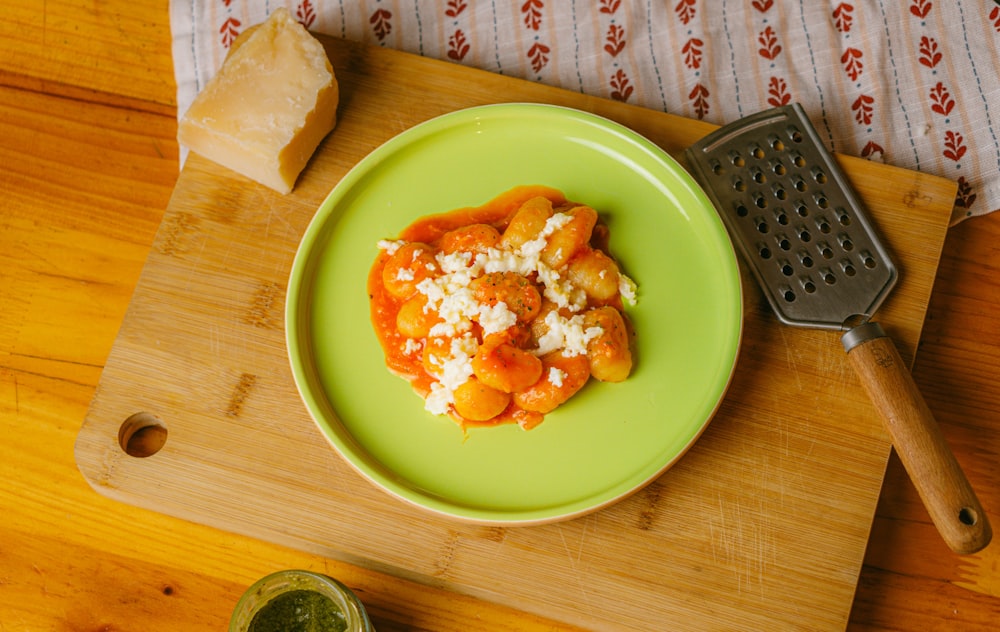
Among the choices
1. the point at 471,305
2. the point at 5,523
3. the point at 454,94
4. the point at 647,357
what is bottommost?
the point at 5,523

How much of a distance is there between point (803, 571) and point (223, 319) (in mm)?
1409

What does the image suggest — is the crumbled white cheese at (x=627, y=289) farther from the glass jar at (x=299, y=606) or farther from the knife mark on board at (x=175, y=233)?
the knife mark on board at (x=175, y=233)

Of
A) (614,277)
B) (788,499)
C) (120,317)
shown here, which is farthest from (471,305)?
(120,317)

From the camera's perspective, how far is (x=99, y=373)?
2.05 meters

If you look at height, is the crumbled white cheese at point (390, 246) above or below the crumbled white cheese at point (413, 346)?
above

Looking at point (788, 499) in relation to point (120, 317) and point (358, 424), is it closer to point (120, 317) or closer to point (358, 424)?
point (358, 424)

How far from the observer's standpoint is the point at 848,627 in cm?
187

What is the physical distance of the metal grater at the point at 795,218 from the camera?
186 centimetres

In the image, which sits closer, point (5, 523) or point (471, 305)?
point (471, 305)

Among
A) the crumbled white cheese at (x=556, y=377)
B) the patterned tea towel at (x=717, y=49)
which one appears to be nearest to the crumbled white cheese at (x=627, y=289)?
the crumbled white cheese at (x=556, y=377)

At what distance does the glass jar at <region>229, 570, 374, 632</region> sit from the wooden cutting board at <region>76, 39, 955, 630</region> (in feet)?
0.39

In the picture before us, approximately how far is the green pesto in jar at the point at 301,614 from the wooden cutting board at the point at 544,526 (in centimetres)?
12

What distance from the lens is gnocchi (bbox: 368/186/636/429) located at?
168cm

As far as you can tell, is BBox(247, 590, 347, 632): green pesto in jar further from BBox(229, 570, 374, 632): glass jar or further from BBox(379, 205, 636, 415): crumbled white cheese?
BBox(379, 205, 636, 415): crumbled white cheese
